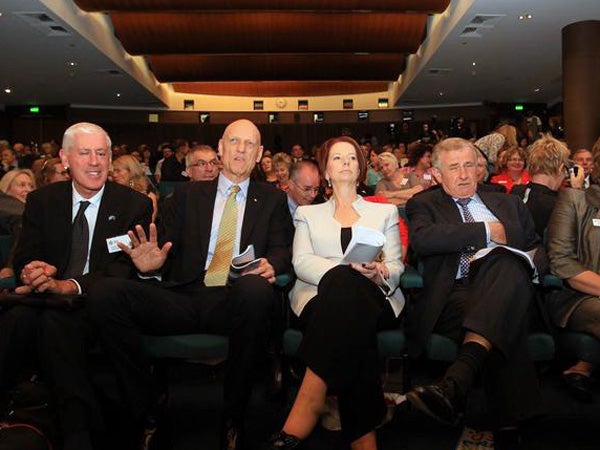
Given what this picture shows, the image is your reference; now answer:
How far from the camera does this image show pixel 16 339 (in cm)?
196

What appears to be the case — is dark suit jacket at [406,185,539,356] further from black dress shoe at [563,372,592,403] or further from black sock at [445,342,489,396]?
black dress shoe at [563,372,592,403]

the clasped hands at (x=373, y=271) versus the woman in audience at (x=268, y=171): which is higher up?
the woman in audience at (x=268, y=171)

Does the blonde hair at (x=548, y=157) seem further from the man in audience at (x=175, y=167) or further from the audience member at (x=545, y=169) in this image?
the man in audience at (x=175, y=167)

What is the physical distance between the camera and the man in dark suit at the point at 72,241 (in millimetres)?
1991

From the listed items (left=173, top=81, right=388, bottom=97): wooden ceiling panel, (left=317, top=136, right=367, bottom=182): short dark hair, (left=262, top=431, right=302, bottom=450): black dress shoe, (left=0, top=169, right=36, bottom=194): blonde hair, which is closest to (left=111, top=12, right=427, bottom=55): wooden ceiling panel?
(left=173, top=81, right=388, bottom=97): wooden ceiling panel

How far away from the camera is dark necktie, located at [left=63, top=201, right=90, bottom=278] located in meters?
2.39

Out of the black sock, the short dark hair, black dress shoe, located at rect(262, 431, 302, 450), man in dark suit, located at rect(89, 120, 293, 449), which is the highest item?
the short dark hair

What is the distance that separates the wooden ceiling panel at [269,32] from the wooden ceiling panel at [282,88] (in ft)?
18.1

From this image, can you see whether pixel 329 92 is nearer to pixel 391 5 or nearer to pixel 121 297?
pixel 391 5

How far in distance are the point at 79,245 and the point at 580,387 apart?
224 cm

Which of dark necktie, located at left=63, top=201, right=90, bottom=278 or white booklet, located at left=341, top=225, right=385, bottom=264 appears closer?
white booklet, located at left=341, top=225, right=385, bottom=264

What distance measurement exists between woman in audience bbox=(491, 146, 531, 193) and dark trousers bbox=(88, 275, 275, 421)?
10.8 ft

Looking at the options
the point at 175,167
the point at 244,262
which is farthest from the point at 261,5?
the point at 244,262

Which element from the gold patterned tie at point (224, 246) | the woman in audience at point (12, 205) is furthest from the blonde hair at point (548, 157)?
the woman in audience at point (12, 205)
